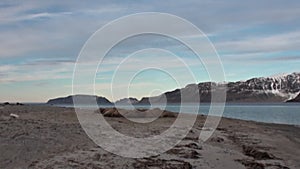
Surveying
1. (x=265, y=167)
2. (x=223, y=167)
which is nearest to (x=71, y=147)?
(x=223, y=167)

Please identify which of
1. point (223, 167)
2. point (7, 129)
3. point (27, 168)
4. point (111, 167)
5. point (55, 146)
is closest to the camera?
point (27, 168)

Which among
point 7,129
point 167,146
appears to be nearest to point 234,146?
point 167,146

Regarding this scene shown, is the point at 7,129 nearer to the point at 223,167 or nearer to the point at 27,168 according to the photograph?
the point at 27,168

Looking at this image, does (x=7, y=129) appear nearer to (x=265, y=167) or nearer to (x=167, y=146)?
(x=167, y=146)

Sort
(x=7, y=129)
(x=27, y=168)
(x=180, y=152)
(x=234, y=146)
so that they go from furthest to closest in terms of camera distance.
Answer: (x=234, y=146) < (x=7, y=129) < (x=180, y=152) < (x=27, y=168)

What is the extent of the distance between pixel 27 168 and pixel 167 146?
26.4 ft

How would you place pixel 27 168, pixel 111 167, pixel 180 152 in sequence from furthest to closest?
pixel 180 152, pixel 111 167, pixel 27 168

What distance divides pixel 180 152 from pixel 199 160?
174 centimetres

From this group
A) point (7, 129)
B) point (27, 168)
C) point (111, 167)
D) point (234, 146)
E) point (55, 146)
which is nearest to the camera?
point (27, 168)

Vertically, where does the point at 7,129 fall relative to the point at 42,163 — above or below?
above

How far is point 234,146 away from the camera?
876 inches

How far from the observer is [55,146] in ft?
55.6

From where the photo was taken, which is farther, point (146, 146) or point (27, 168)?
point (146, 146)

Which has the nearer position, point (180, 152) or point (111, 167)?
point (111, 167)
